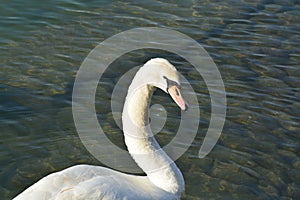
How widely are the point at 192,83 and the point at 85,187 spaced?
15.9 ft

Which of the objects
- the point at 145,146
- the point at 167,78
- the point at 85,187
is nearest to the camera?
the point at 167,78

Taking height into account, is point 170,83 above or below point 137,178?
above

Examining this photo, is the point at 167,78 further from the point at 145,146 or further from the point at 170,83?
the point at 145,146

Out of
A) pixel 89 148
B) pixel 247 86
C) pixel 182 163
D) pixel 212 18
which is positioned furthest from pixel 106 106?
pixel 212 18

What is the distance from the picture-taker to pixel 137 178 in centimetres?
623

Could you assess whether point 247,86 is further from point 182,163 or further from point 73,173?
point 73,173

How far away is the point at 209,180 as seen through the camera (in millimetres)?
7723

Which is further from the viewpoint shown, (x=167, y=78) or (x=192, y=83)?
(x=192, y=83)

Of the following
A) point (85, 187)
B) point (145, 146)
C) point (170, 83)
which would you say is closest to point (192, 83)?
point (145, 146)

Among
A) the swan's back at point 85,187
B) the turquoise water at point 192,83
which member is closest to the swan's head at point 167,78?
the swan's back at point 85,187

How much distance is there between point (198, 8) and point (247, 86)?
356cm

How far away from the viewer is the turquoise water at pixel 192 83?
7.86 metres

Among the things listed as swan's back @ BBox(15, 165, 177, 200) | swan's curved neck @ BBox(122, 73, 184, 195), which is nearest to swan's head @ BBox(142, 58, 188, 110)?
swan's curved neck @ BBox(122, 73, 184, 195)

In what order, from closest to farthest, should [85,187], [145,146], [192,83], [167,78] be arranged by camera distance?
[167,78]
[85,187]
[145,146]
[192,83]
